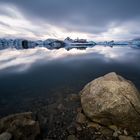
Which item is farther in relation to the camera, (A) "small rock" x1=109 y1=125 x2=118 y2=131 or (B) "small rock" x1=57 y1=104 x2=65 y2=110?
(B) "small rock" x1=57 y1=104 x2=65 y2=110

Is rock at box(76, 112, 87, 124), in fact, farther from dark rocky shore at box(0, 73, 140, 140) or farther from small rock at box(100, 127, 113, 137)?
small rock at box(100, 127, 113, 137)

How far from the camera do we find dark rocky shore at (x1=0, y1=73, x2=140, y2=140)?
920 cm

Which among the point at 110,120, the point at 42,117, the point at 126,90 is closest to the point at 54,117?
the point at 42,117

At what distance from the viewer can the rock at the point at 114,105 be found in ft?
32.5

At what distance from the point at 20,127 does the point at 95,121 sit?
4032 millimetres

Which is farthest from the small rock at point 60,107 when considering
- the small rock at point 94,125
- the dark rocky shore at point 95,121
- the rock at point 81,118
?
the small rock at point 94,125

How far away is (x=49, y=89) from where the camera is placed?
19.6 metres

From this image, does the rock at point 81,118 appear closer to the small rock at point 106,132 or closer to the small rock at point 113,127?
the small rock at point 106,132

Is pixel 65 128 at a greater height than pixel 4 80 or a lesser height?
greater

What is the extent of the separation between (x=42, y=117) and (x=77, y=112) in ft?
7.35

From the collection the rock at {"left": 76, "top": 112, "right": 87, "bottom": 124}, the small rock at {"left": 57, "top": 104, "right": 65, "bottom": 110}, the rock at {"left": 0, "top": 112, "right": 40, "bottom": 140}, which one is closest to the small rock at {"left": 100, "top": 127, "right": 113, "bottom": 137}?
the rock at {"left": 76, "top": 112, "right": 87, "bottom": 124}

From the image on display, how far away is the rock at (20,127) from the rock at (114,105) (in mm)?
3279

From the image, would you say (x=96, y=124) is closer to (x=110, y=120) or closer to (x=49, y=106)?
(x=110, y=120)

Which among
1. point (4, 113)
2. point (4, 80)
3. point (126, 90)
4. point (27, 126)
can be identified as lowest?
point (4, 80)
